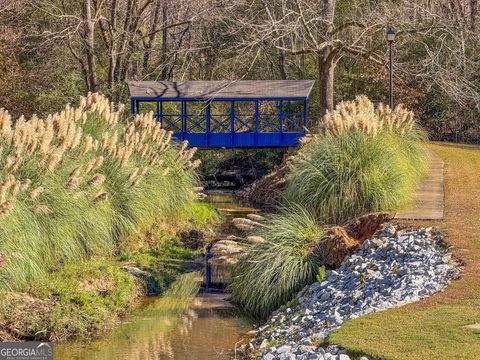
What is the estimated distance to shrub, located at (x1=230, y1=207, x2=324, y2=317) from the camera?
45.2 feet

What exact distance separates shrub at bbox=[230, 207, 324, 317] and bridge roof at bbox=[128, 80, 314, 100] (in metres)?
15.2

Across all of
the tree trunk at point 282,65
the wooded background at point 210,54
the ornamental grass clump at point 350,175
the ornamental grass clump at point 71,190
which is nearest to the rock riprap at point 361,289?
the ornamental grass clump at point 350,175

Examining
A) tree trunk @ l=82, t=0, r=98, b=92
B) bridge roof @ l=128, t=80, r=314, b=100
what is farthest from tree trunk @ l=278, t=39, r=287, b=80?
bridge roof @ l=128, t=80, r=314, b=100

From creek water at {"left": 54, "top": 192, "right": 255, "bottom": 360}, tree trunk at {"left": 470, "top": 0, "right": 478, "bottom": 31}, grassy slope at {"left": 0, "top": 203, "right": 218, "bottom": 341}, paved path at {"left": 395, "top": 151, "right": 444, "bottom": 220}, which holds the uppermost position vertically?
tree trunk at {"left": 470, "top": 0, "right": 478, "bottom": 31}

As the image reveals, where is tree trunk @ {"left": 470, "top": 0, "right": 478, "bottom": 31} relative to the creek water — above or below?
above

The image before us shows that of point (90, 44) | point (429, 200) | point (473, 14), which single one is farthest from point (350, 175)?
point (473, 14)

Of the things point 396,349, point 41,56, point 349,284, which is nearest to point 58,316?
point 349,284

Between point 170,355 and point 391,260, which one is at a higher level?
point 391,260

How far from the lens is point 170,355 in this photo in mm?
11727

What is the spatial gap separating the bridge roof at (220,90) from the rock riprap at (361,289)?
15799mm

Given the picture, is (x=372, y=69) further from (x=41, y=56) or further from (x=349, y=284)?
(x=349, y=284)

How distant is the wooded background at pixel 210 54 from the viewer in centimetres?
3428

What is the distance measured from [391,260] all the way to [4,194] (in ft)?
17.2

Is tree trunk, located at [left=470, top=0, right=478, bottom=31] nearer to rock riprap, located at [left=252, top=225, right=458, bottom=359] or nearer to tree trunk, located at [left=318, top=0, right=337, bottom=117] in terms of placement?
tree trunk, located at [left=318, top=0, right=337, bottom=117]
